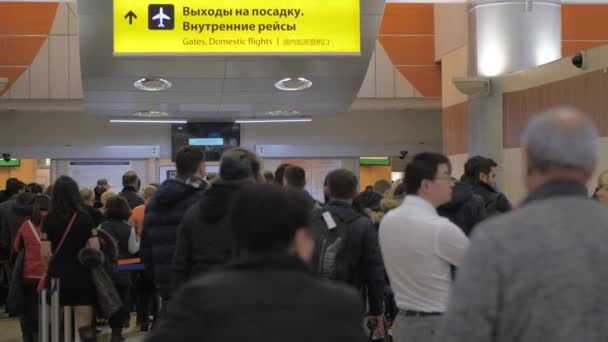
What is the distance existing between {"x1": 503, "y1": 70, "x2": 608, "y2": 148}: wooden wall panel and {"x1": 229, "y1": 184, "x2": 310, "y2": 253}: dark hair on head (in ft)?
23.2

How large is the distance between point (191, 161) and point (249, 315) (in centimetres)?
328

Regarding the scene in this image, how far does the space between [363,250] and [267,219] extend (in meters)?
3.01

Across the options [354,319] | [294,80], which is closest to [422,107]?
[294,80]

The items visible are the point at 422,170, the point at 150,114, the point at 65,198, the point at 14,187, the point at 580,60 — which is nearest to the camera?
the point at 422,170

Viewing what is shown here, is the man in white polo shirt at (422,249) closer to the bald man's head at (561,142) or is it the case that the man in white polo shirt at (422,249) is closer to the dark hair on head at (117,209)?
the bald man's head at (561,142)

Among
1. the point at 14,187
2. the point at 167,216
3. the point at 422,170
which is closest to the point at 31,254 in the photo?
the point at 167,216

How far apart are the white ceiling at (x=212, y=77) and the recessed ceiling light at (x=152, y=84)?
3.8 inches

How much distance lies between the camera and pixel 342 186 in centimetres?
507

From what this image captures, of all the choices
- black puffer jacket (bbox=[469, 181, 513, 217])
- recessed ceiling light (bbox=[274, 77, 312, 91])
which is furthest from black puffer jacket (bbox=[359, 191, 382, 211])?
recessed ceiling light (bbox=[274, 77, 312, 91])

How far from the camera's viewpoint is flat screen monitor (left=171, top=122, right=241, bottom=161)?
1684 cm

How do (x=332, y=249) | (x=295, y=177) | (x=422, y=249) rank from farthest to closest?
(x=295, y=177)
(x=332, y=249)
(x=422, y=249)

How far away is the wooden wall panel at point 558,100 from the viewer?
8.66 meters

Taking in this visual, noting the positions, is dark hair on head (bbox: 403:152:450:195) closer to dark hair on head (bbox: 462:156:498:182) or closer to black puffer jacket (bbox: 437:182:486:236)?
black puffer jacket (bbox: 437:182:486:236)

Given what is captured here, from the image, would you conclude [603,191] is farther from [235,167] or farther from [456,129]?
[456,129]
